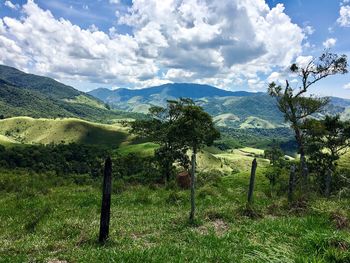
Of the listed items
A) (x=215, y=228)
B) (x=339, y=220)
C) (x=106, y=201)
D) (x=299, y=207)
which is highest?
(x=106, y=201)

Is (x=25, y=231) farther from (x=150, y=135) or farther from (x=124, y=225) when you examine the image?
(x=150, y=135)

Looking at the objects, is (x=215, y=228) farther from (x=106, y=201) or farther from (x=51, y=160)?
(x=51, y=160)

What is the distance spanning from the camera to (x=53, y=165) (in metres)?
166

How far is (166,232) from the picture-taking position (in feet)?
53.8

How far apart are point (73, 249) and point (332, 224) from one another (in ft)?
41.4

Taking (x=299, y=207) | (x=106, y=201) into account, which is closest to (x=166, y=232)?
(x=106, y=201)

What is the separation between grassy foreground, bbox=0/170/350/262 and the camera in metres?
11.4

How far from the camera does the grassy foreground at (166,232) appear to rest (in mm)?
11391

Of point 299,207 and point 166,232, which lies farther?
point 299,207

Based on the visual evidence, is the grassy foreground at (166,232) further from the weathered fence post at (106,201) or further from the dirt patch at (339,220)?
the weathered fence post at (106,201)

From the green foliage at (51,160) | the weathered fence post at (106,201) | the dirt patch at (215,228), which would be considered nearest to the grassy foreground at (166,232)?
the dirt patch at (215,228)

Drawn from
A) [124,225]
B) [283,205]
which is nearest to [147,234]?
[124,225]

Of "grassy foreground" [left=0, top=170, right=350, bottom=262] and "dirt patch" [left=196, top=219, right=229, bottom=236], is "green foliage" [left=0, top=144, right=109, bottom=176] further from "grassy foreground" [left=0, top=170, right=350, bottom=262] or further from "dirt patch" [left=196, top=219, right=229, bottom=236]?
"dirt patch" [left=196, top=219, right=229, bottom=236]

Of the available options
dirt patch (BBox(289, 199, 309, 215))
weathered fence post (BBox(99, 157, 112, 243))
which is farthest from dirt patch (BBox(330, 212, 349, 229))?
weathered fence post (BBox(99, 157, 112, 243))
